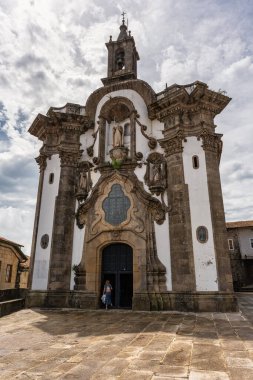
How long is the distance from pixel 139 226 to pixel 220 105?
29.1ft

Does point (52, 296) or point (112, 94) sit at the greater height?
point (112, 94)

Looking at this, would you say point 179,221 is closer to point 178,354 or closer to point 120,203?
point 120,203

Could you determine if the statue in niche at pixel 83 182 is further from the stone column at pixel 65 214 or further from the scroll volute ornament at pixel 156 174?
the scroll volute ornament at pixel 156 174

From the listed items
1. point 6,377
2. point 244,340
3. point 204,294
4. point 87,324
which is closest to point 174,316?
point 204,294

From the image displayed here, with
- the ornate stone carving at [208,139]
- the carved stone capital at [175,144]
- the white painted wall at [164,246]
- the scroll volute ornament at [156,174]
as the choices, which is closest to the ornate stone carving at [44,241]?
the white painted wall at [164,246]

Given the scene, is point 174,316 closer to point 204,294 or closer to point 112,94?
point 204,294

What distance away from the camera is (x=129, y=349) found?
6457 millimetres

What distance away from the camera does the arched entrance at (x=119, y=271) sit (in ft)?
50.2

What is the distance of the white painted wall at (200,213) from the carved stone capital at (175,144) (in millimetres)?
296

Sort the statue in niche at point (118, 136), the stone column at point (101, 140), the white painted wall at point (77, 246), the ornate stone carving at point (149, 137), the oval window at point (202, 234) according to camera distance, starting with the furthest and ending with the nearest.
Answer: the stone column at point (101, 140), the statue in niche at point (118, 136), the ornate stone carving at point (149, 137), the white painted wall at point (77, 246), the oval window at point (202, 234)

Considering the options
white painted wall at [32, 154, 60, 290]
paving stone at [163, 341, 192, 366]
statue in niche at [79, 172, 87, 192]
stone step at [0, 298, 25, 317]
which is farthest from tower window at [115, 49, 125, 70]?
paving stone at [163, 341, 192, 366]

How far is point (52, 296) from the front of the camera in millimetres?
15375

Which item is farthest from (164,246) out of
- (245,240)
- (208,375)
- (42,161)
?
(245,240)

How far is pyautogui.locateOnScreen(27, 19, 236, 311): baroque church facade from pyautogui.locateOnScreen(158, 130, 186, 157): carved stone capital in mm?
63
